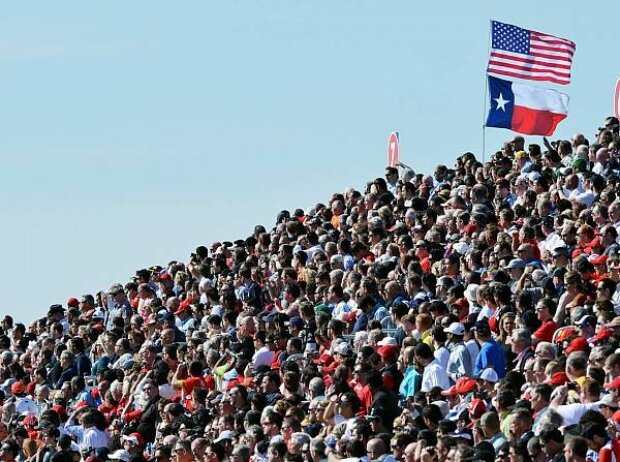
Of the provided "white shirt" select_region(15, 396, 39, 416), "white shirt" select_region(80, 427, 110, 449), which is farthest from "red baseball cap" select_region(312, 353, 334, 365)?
"white shirt" select_region(15, 396, 39, 416)

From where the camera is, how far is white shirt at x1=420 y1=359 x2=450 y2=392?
820 inches

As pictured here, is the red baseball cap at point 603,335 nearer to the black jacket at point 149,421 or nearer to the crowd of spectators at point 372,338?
the crowd of spectators at point 372,338

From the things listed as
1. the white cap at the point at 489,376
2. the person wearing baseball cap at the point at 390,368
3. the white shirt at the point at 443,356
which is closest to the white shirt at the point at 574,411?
the white cap at the point at 489,376

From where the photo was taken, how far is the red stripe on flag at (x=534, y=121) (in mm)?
36750

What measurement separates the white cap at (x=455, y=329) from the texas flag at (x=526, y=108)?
15.5 m

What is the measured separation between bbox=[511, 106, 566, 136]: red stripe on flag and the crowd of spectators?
3770 mm

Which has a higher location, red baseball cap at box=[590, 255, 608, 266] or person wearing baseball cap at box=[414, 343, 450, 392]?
red baseball cap at box=[590, 255, 608, 266]

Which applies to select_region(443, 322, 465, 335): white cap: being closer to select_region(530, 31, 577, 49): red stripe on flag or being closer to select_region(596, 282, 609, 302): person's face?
select_region(596, 282, 609, 302): person's face

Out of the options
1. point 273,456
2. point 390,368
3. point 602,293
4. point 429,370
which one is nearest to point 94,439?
point 390,368

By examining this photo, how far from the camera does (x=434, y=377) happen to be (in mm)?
20953

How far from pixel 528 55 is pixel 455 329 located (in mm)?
16234

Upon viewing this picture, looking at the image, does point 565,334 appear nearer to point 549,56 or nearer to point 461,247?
point 461,247

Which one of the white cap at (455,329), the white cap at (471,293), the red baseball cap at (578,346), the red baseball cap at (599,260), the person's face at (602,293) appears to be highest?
the red baseball cap at (599,260)

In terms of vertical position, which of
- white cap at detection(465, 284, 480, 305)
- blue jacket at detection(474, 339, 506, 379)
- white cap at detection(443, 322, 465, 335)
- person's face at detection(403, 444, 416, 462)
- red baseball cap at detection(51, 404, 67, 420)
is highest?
white cap at detection(465, 284, 480, 305)
